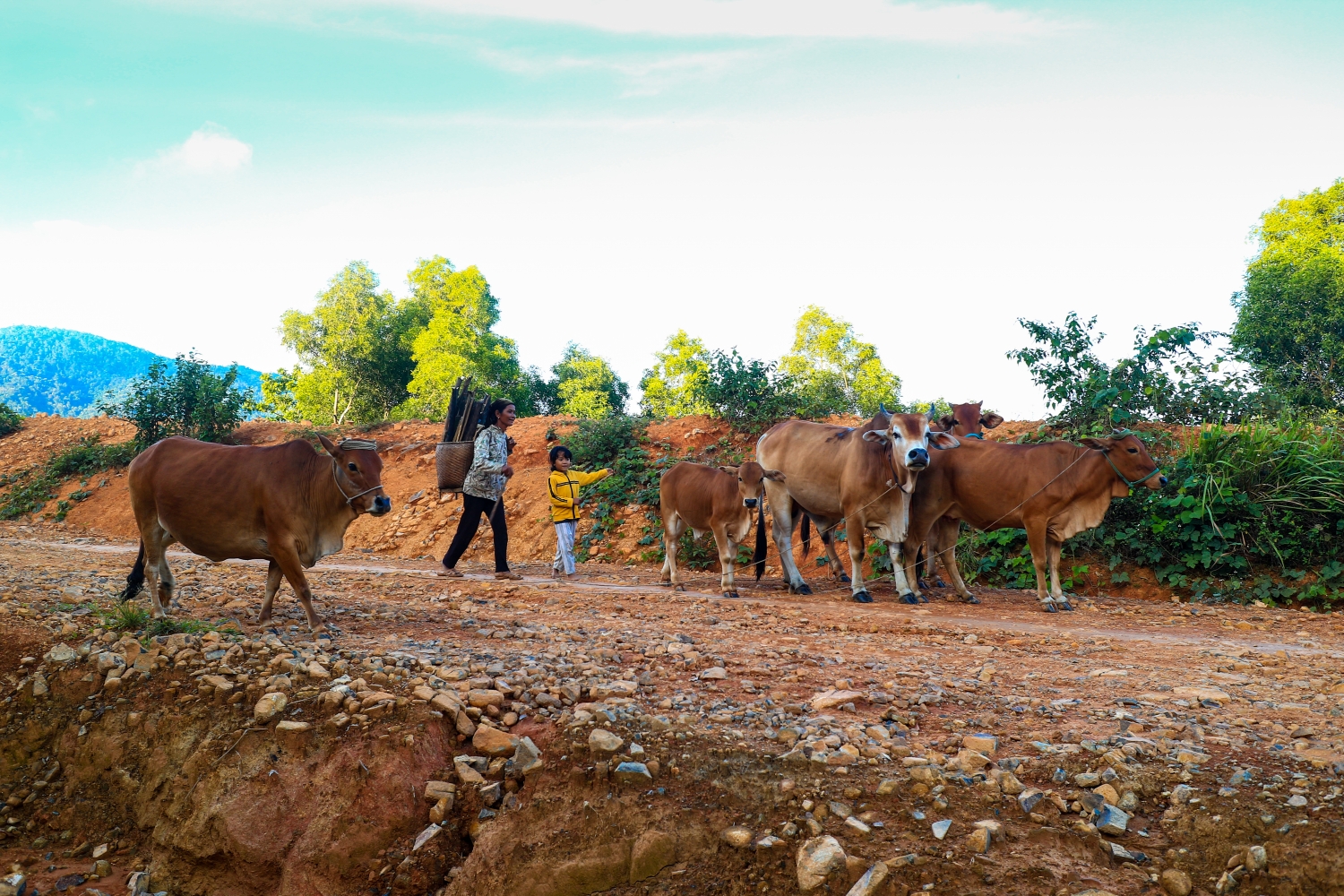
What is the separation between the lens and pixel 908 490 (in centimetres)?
1011

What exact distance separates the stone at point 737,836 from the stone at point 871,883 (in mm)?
487

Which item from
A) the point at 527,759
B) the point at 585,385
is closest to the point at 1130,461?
the point at 527,759

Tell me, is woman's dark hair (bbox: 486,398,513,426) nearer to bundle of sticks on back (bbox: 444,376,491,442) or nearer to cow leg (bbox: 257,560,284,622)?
bundle of sticks on back (bbox: 444,376,491,442)

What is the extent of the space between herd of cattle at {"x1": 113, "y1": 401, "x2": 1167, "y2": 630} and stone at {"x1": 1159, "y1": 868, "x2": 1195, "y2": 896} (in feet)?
18.0

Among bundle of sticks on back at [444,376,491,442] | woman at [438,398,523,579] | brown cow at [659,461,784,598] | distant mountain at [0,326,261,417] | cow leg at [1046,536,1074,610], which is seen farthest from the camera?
distant mountain at [0,326,261,417]

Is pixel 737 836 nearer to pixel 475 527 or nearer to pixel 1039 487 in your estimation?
pixel 1039 487

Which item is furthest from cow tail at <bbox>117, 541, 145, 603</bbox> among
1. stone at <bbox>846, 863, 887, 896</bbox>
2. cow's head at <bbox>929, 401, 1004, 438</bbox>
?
cow's head at <bbox>929, 401, 1004, 438</bbox>

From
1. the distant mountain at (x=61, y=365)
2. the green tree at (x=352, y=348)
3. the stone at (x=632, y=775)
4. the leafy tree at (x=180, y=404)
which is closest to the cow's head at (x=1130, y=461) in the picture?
the stone at (x=632, y=775)

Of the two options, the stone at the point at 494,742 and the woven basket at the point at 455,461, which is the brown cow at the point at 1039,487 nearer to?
the woven basket at the point at 455,461

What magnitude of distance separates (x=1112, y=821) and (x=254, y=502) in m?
6.15

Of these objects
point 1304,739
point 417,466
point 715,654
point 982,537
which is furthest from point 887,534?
point 417,466

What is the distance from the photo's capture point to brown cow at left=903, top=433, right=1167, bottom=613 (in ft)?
31.8

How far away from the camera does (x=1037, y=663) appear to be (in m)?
6.25

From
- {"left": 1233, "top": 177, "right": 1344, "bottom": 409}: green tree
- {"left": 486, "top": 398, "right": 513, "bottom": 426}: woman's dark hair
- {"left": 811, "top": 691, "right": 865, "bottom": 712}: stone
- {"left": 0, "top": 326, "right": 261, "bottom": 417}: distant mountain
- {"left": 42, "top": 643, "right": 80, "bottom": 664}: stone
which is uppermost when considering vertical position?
{"left": 0, "top": 326, "right": 261, "bottom": 417}: distant mountain
